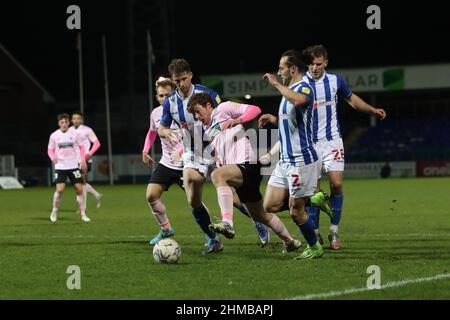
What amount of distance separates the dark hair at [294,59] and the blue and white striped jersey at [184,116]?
5.33 feet

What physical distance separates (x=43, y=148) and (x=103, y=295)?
135 feet

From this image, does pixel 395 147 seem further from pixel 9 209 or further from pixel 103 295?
pixel 103 295

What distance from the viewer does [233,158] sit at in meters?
9.35

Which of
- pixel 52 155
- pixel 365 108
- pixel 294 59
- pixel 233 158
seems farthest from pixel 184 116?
pixel 52 155

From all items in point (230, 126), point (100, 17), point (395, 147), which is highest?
point (100, 17)

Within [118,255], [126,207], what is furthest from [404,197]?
[118,255]

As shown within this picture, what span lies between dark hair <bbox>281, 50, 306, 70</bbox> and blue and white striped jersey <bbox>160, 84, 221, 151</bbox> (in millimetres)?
1626

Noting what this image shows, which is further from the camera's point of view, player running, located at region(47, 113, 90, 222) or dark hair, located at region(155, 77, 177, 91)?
player running, located at region(47, 113, 90, 222)

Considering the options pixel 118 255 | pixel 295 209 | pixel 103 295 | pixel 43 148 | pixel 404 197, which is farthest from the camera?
pixel 43 148

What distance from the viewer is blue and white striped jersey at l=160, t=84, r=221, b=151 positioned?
9961 millimetres

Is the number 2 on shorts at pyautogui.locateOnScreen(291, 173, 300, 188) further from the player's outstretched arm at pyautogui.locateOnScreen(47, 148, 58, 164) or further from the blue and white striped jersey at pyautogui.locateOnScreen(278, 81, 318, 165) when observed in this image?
Result: the player's outstretched arm at pyautogui.locateOnScreen(47, 148, 58, 164)

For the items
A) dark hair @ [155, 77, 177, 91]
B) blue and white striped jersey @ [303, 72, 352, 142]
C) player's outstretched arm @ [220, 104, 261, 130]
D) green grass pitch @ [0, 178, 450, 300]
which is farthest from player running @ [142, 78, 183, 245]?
blue and white striped jersey @ [303, 72, 352, 142]
